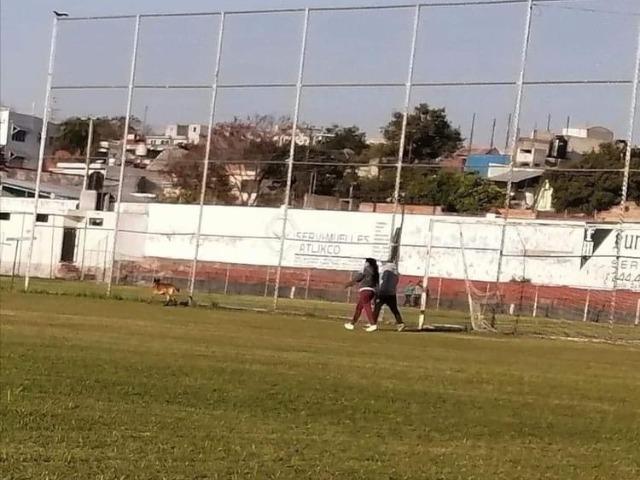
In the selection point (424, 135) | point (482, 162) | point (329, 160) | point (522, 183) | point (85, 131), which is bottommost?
point (522, 183)

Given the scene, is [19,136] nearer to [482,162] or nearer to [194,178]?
[194,178]

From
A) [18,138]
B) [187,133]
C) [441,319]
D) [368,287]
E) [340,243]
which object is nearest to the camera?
[368,287]

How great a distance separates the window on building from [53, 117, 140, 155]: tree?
4493 centimetres

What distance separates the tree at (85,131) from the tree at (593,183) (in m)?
13.8

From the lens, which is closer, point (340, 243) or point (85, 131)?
point (85, 131)

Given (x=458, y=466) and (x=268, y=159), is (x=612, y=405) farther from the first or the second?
(x=268, y=159)

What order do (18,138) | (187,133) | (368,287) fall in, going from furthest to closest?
1. (18,138)
2. (187,133)
3. (368,287)

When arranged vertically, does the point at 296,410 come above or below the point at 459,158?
below

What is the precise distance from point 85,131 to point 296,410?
105ft

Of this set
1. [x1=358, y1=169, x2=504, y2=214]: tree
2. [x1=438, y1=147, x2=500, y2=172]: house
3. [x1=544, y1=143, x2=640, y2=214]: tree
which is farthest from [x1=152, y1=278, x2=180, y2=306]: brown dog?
[x1=544, y1=143, x2=640, y2=214]: tree

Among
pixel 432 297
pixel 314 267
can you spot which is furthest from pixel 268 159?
pixel 432 297

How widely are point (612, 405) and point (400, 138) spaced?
761 inches

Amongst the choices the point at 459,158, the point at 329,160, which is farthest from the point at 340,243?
the point at 459,158

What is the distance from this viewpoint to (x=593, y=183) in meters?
33.2
